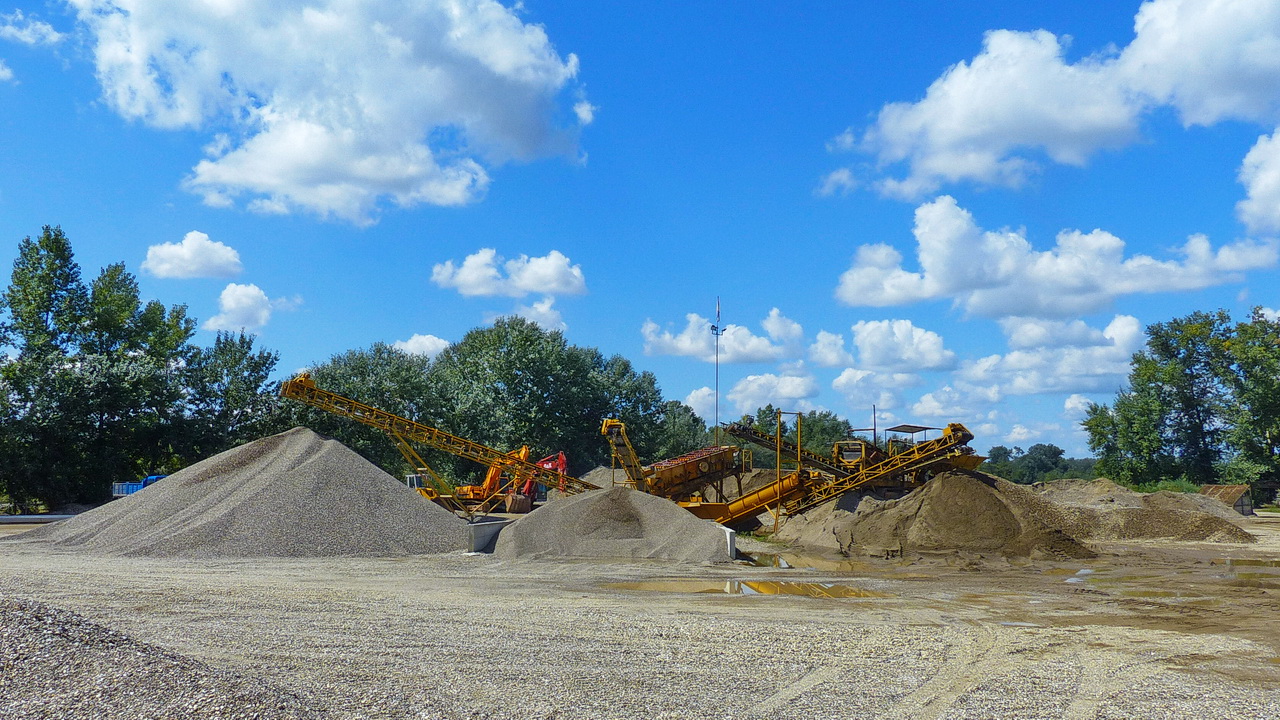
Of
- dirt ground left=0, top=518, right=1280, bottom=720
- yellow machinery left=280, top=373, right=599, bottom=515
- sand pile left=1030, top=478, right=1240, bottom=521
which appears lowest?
dirt ground left=0, top=518, right=1280, bottom=720

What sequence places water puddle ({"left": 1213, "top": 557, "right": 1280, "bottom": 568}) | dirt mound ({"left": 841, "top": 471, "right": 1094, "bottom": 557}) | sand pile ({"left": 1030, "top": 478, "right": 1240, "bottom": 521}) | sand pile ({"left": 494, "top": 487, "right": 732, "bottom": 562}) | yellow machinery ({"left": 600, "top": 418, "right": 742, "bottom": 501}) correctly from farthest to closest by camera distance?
sand pile ({"left": 1030, "top": 478, "right": 1240, "bottom": 521})
yellow machinery ({"left": 600, "top": 418, "right": 742, "bottom": 501})
dirt mound ({"left": 841, "top": 471, "right": 1094, "bottom": 557})
sand pile ({"left": 494, "top": 487, "right": 732, "bottom": 562})
water puddle ({"left": 1213, "top": 557, "right": 1280, "bottom": 568})

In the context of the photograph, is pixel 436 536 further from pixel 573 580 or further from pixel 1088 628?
pixel 1088 628

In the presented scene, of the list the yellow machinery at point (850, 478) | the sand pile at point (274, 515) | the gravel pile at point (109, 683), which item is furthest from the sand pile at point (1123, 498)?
the gravel pile at point (109, 683)

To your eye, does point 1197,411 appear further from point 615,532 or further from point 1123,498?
point 615,532

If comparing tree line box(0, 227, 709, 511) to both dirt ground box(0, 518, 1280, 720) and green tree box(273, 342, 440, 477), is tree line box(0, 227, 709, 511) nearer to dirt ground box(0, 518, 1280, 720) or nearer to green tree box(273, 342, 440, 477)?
green tree box(273, 342, 440, 477)

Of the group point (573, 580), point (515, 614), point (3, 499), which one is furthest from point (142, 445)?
point (515, 614)

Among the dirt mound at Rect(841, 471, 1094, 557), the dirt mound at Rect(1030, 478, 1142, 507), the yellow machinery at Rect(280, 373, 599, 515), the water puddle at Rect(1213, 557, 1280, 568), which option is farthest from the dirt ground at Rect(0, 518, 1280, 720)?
the dirt mound at Rect(1030, 478, 1142, 507)

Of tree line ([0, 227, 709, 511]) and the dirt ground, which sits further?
tree line ([0, 227, 709, 511])

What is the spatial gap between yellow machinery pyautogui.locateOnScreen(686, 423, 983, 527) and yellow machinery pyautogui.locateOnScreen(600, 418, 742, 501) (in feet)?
4.48

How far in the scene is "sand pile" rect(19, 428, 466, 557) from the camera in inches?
739

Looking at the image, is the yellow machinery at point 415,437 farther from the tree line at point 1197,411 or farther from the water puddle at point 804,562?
the tree line at point 1197,411

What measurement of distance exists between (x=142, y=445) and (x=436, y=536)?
21548 mm

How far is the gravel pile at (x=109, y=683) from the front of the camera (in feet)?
19.8

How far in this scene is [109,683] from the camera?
6414 millimetres
